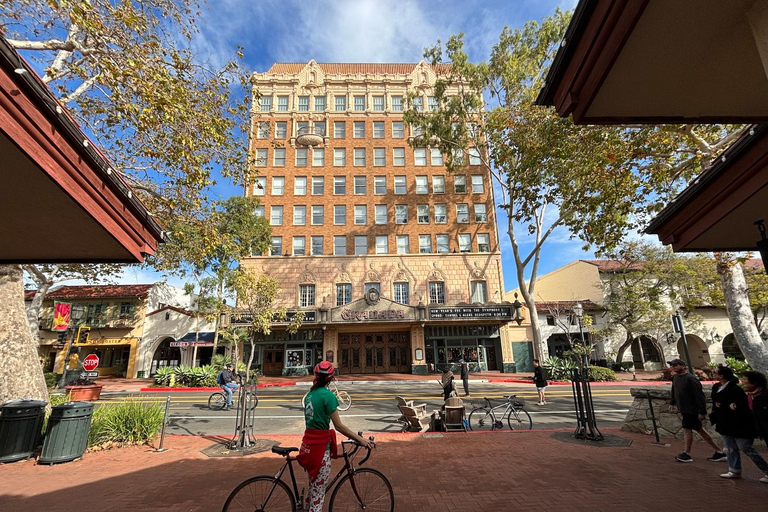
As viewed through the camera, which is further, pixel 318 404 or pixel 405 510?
pixel 405 510

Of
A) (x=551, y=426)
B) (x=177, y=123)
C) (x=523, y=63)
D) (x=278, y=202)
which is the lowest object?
(x=551, y=426)

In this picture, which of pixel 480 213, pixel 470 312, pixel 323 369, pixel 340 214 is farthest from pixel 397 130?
pixel 323 369

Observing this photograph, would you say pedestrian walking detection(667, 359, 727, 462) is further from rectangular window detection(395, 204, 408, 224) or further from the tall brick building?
rectangular window detection(395, 204, 408, 224)

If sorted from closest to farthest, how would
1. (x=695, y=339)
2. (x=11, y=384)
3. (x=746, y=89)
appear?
(x=746, y=89) < (x=11, y=384) < (x=695, y=339)

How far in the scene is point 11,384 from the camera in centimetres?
882

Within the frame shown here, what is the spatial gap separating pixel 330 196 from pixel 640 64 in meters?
32.5

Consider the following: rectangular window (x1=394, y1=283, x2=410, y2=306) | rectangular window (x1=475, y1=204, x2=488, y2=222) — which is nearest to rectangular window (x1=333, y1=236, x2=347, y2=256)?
rectangular window (x1=394, y1=283, x2=410, y2=306)

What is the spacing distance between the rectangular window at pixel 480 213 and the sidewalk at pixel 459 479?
2660cm

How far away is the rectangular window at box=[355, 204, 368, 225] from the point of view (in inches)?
1336

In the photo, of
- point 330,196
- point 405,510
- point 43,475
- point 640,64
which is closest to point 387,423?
point 405,510

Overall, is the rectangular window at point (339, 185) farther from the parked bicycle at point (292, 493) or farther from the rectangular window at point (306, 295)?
the parked bicycle at point (292, 493)

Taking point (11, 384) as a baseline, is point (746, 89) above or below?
above

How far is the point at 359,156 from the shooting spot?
36.2 meters

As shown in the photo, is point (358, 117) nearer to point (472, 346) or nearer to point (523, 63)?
point (523, 63)
